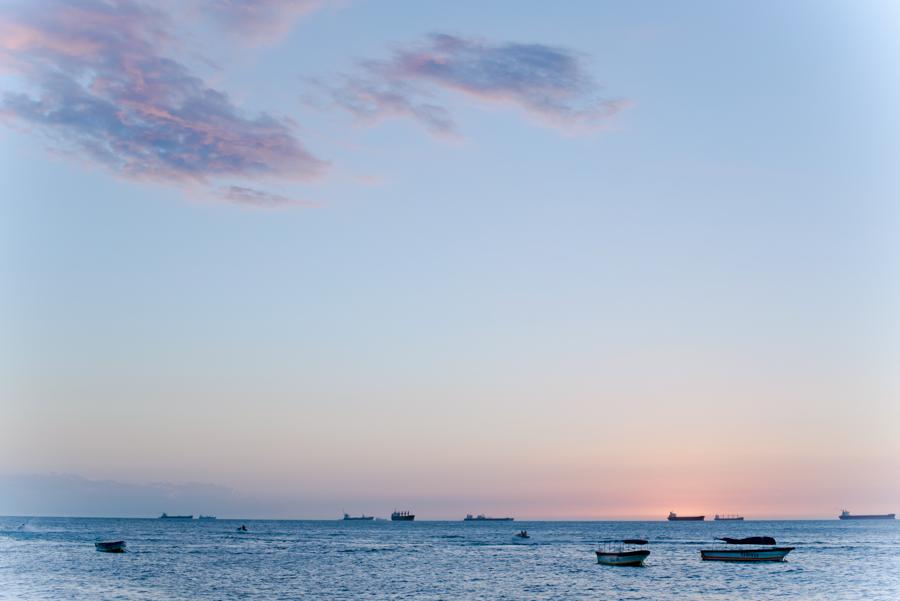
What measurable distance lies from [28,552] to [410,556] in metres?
69.2

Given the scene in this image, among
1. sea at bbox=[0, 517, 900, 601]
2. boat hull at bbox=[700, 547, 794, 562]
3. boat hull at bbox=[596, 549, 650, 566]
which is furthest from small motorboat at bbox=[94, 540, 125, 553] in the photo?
boat hull at bbox=[700, 547, 794, 562]

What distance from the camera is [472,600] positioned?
8844 centimetres

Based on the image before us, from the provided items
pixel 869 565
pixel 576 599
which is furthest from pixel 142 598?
pixel 869 565

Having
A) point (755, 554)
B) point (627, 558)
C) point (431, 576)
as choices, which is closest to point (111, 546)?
point (431, 576)

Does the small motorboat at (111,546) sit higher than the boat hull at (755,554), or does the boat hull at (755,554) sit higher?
the boat hull at (755,554)

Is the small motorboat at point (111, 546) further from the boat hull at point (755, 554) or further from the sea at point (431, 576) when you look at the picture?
the boat hull at point (755, 554)

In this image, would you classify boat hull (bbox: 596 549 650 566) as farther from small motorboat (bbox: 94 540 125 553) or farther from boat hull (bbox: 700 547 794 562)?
small motorboat (bbox: 94 540 125 553)

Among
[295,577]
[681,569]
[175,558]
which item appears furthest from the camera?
[175,558]

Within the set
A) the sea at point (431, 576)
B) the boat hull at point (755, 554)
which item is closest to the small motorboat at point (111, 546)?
the sea at point (431, 576)

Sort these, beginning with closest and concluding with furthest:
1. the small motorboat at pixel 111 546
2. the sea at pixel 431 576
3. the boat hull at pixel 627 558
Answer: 1. the sea at pixel 431 576
2. the boat hull at pixel 627 558
3. the small motorboat at pixel 111 546

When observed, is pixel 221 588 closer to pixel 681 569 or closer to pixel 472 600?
pixel 472 600

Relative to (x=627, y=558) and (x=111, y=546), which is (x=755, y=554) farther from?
(x=111, y=546)

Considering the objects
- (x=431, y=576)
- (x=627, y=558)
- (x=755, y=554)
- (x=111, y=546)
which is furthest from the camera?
(x=111, y=546)

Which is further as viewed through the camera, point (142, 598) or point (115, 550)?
point (115, 550)
